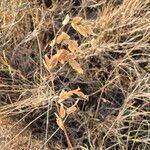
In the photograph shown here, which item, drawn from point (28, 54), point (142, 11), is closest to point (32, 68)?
point (28, 54)

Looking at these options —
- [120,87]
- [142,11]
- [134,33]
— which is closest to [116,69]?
[120,87]

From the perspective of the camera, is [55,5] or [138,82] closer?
[138,82]

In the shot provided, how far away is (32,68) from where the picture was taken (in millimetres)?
1354

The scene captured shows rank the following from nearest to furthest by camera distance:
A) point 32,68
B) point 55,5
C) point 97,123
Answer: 1. point 97,123
2. point 32,68
3. point 55,5

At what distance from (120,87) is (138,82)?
6cm

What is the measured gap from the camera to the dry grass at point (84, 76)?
124 cm

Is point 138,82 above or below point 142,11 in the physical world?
below

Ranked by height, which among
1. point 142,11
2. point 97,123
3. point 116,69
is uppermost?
point 142,11

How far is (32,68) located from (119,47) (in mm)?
311

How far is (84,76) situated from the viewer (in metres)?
1.32

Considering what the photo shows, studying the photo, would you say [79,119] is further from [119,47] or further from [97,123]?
[119,47]

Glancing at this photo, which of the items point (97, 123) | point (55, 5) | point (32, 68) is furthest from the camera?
point (55, 5)

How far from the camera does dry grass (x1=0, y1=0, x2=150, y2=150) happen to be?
1237 millimetres

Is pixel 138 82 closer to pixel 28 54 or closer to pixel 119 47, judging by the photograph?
pixel 119 47
